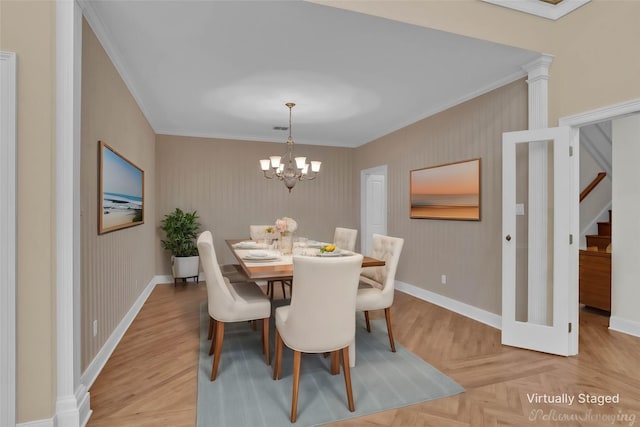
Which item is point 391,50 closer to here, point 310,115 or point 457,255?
point 310,115

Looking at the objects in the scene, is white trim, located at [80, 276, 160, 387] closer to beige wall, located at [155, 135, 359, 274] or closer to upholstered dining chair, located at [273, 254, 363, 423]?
upholstered dining chair, located at [273, 254, 363, 423]

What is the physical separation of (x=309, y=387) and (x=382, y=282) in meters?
1.22

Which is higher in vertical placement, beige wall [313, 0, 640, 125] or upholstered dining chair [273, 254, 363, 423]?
beige wall [313, 0, 640, 125]

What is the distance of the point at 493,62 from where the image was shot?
3.03 m

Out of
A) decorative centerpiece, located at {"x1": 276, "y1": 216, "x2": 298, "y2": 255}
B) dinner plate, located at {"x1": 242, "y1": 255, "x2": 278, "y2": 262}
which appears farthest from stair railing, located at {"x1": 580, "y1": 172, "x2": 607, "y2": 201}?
dinner plate, located at {"x1": 242, "y1": 255, "x2": 278, "y2": 262}

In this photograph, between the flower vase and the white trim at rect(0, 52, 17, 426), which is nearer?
the white trim at rect(0, 52, 17, 426)

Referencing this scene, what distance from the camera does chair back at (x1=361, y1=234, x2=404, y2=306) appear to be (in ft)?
9.47

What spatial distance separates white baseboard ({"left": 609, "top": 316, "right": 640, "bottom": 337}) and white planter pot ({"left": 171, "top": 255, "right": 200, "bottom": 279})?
5198mm

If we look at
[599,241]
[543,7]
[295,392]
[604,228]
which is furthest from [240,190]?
[604,228]

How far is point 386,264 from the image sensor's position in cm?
302

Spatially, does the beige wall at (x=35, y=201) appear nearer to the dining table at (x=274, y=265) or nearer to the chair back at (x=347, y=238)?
the dining table at (x=274, y=265)

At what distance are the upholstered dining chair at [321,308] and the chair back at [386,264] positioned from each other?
90 centimetres

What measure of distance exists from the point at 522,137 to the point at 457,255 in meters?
1.57

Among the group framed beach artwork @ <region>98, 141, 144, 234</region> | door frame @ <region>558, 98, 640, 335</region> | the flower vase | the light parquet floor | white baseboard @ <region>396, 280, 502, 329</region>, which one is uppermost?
door frame @ <region>558, 98, 640, 335</region>
